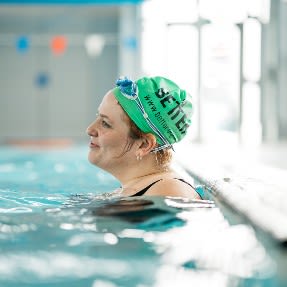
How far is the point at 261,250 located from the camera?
1996mm

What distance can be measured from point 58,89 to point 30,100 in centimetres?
75

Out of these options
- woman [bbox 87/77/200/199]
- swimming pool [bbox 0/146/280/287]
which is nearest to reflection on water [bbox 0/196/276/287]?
swimming pool [bbox 0/146/280/287]

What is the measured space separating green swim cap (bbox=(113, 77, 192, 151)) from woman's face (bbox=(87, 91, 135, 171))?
6 cm

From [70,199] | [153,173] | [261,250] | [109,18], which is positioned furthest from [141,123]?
[109,18]

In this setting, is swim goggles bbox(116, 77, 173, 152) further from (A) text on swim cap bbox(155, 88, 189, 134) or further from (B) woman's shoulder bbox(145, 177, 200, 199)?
(B) woman's shoulder bbox(145, 177, 200, 199)

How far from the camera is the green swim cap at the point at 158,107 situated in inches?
120

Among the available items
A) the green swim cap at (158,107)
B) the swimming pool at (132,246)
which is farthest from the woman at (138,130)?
the swimming pool at (132,246)

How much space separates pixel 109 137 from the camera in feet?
9.84

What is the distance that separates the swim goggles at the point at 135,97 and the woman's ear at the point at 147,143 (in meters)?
0.03

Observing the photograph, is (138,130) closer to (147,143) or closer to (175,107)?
(147,143)

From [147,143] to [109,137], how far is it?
0.18m

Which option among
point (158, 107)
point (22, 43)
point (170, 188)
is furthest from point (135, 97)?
point (22, 43)

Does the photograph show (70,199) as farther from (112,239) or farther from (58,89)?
(58,89)

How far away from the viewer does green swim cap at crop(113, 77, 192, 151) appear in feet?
10.0
